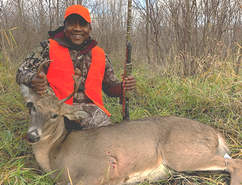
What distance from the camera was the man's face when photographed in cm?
348

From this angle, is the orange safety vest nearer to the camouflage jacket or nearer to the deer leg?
the camouflage jacket

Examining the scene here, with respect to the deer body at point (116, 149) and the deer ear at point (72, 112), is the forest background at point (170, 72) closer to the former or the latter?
the deer body at point (116, 149)

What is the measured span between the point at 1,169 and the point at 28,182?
0.35m

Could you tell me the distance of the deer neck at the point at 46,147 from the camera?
8.38 ft

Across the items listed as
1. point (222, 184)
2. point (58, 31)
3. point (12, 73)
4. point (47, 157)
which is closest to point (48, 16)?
point (12, 73)

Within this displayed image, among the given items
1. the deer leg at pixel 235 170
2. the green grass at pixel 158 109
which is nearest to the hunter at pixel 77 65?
the green grass at pixel 158 109

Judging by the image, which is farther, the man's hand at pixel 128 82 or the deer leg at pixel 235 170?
the man's hand at pixel 128 82

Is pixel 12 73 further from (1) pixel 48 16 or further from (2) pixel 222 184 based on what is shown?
(2) pixel 222 184

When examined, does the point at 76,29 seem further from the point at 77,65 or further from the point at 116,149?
the point at 116,149

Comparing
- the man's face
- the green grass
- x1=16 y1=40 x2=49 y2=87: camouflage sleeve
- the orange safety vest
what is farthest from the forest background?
the man's face

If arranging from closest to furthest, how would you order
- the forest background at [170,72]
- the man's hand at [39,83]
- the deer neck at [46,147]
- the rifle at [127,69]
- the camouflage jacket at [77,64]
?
the deer neck at [46,147] → the man's hand at [39,83] → the forest background at [170,72] → the camouflage jacket at [77,64] → the rifle at [127,69]

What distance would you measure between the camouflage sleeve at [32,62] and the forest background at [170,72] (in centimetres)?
35

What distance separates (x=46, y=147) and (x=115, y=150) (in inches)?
31.5

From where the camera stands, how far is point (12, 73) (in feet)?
A: 16.2
